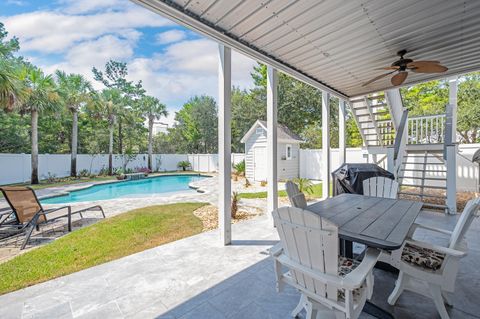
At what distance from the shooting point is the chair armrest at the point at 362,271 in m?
1.36

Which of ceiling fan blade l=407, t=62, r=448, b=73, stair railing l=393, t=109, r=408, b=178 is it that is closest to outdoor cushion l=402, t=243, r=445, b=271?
ceiling fan blade l=407, t=62, r=448, b=73

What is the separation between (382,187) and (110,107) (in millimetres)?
16399

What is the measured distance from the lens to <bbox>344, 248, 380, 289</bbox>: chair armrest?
136 centimetres

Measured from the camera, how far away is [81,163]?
14.4 metres

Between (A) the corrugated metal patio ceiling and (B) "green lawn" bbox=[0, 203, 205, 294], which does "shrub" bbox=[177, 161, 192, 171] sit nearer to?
(B) "green lawn" bbox=[0, 203, 205, 294]

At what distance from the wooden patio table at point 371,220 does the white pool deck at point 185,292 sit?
0.76 metres

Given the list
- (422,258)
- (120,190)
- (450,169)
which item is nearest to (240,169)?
(120,190)

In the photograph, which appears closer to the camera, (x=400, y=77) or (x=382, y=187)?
(x=400, y=77)

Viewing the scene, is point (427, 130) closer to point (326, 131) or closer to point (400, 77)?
point (326, 131)

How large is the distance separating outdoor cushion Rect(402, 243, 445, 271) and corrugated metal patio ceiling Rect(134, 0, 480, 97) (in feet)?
8.46

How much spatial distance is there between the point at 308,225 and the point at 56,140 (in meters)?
21.5

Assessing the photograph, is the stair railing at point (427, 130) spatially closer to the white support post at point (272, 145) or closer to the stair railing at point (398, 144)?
the stair railing at point (398, 144)

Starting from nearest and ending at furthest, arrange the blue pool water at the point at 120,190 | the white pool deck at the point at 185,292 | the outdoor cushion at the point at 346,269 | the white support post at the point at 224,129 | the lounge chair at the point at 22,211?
1. the outdoor cushion at the point at 346,269
2. the white pool deck at the point at 185,292
3. the white support post at the point at 224,129
4. the lounge chair at the point at 22,211
5. the blue pool water at the point at 120,190

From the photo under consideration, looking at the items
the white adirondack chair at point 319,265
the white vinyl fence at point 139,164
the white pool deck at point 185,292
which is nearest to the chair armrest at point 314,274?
the white adirondack chair at point 319,265
